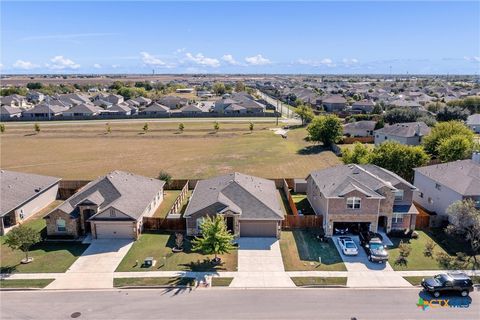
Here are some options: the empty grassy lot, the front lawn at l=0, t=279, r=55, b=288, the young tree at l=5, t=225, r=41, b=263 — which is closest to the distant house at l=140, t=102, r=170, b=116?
the empty grassy lot

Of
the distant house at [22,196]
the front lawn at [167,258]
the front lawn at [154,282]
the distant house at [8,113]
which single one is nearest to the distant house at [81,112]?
the distant house at [8,113]

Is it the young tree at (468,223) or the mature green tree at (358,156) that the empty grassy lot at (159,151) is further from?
the young tree at (468,223)

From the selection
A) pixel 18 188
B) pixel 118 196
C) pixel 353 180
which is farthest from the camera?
pixel 18 188

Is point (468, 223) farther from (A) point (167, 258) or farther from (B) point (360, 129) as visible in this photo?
(B) point (360, 129)

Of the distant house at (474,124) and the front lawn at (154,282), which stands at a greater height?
the distant house at (474,124)

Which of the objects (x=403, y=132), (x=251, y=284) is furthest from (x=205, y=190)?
(x=403, y=132)

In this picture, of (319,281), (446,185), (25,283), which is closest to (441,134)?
(446,185)
